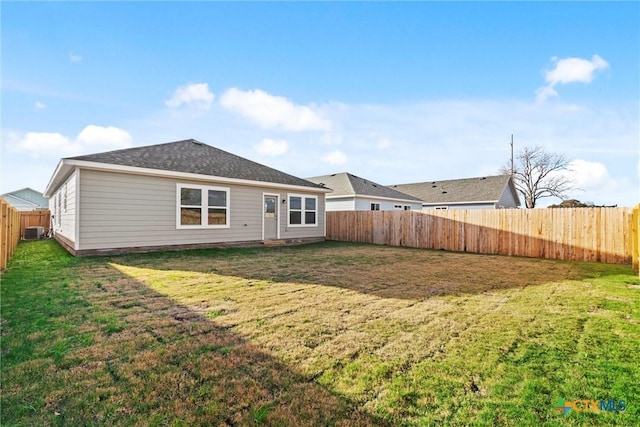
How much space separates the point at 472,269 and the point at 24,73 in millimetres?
13395

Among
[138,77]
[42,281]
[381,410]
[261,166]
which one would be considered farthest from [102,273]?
[261,166]

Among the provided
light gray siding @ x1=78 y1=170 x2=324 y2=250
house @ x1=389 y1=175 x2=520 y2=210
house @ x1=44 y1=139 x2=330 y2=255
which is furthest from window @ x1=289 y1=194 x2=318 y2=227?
house @ x1=389 y1=175 x2=520 y2=210

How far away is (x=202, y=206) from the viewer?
10.9 metres

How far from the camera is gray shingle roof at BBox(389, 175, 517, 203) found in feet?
76.4

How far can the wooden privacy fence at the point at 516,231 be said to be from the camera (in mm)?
8852

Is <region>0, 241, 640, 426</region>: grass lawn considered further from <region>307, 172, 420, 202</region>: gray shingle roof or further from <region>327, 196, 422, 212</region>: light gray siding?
<region>307, 172, 420, 202</region>: gray shingle roof

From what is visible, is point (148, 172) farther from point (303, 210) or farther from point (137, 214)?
point (303, 210)

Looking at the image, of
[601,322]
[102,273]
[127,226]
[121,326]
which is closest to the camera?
[121,326]

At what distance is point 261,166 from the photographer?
1455cm

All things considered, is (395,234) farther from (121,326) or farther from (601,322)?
(121,326)

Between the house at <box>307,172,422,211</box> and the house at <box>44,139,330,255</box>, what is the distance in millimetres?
5353

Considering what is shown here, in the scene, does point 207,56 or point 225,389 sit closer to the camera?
point 225,389

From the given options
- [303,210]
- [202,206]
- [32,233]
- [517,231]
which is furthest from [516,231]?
[32,233]

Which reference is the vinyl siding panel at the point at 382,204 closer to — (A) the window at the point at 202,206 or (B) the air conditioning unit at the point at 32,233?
(A) the window at the point at 202,206
